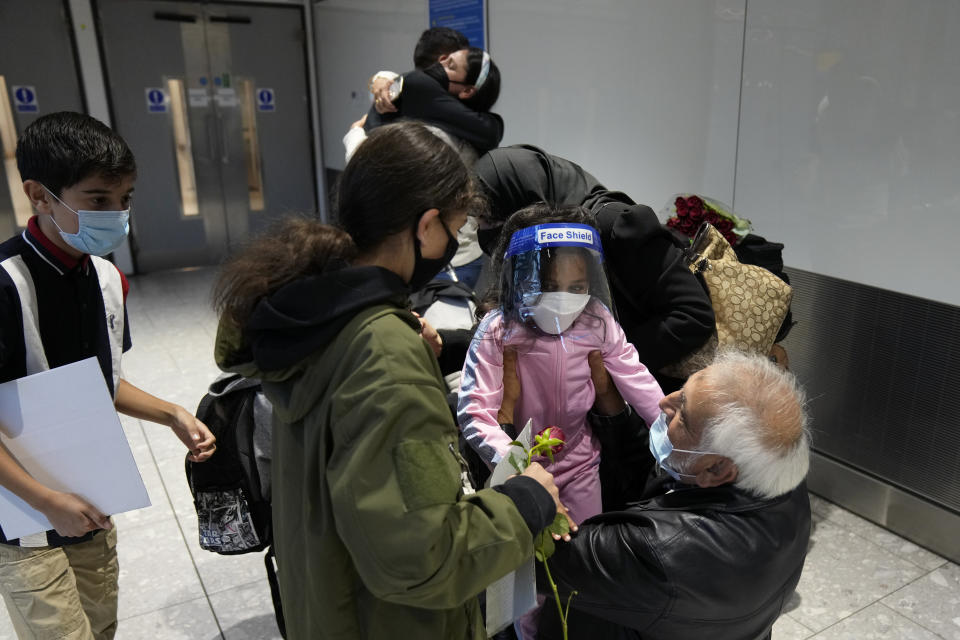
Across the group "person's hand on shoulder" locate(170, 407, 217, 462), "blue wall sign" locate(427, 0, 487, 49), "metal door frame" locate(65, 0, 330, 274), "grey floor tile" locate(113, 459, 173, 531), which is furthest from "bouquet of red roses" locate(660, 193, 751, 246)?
"metal door frame" locate(65, 0, 330, 274)

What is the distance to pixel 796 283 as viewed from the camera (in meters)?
3.05

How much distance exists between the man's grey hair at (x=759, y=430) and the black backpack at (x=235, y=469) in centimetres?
106

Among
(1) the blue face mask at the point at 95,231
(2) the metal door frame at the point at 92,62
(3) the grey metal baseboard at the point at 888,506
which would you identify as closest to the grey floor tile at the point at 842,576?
(3) the grey metal baseboard at the point at 888,506

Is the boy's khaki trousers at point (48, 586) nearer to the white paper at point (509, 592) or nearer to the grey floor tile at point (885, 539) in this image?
the white paper at point (509, 592)

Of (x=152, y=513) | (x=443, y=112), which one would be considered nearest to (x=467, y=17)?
(x=443, y=112)

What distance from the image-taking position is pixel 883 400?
2807 mm

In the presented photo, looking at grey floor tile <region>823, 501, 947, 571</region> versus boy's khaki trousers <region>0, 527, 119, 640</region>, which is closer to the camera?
boy's khaki trousers <region>0, 527, 119, 640</region>

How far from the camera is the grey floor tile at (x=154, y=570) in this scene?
2.47 meters

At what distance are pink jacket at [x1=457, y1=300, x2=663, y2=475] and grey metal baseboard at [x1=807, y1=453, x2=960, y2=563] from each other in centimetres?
166

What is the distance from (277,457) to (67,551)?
0.93 m

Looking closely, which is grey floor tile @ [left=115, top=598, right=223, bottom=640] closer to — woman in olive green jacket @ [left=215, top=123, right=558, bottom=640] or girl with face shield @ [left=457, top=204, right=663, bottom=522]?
girl with face shield @ [left=457, top=204, right=663, bottom=522]

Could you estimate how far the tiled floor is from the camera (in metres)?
2.31

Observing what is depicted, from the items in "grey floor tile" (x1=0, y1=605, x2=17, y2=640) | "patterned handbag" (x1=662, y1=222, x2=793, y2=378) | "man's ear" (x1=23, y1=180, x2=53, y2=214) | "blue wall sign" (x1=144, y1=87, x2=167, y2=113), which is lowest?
"grey floor tile" (x1=0, y1=605, x2=17, y2=640)

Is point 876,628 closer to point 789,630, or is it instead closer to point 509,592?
point 789,630
